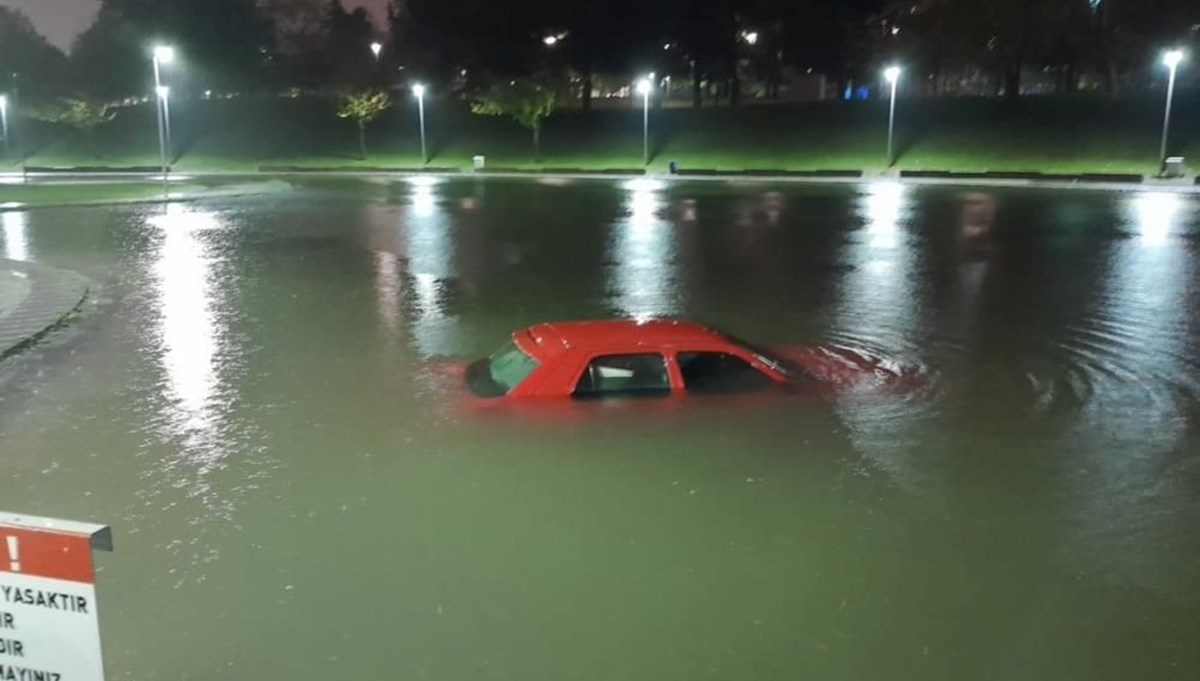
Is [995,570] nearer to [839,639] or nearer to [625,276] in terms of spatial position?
[839,639]

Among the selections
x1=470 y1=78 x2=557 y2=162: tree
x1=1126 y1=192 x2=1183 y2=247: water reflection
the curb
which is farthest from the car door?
x1=470 y1=78 x2=557 y2=162: tree

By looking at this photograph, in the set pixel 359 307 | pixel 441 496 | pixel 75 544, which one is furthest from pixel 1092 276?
pixel 75 544

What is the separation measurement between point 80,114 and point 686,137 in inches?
1546

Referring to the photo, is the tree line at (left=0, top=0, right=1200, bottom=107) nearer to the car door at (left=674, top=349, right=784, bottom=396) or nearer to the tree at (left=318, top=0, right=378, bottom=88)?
the tree at (left=318, top=0, right=378, bottom=88)

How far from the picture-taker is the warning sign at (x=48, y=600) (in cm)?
309

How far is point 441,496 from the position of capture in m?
8.19

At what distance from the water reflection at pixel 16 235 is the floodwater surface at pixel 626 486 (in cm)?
558

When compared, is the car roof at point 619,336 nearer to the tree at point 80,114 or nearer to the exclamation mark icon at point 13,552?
the exclamation mark icon at point 13,552

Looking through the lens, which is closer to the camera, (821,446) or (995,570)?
(995,570)

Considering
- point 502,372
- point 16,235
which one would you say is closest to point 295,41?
point 16,235

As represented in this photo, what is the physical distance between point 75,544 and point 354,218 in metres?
27.9

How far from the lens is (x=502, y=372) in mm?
10836

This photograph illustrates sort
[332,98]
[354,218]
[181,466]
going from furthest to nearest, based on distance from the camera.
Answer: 1. [332,98]
2. [354,218]
3. [181,466]

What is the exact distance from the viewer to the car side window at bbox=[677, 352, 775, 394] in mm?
10430
